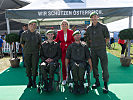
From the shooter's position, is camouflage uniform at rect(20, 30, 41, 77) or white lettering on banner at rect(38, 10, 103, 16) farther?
white lettering on banner at rect(38, 10, 103, 16)

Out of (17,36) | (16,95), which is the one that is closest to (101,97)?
(16,95)

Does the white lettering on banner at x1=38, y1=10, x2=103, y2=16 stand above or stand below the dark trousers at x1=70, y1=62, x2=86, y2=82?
above

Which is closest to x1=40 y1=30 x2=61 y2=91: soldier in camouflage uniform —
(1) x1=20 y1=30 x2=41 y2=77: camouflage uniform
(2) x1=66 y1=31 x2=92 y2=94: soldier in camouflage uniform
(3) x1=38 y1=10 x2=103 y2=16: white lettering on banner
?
(1) x1=20 y1=30 x2=41 y2=77: camouflage uniform

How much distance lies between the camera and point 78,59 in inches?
107

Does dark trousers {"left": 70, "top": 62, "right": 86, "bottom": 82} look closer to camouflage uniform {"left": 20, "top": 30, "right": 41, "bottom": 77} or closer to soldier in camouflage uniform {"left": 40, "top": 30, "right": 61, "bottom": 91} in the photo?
soldier in camouflage uniform {"left": 40, "top": 30, "right": 61, "bottom": 91}

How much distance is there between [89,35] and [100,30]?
27 cm

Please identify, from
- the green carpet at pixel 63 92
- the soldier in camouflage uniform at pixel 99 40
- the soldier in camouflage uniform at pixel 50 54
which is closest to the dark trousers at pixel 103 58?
the soldier in camouflage uniform at pixel 99 40

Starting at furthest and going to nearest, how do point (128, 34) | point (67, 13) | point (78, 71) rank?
point (128, 34) → point (67, 13) → point (78, 71)

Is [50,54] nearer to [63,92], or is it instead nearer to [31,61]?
[31,61]

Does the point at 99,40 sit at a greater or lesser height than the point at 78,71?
greater

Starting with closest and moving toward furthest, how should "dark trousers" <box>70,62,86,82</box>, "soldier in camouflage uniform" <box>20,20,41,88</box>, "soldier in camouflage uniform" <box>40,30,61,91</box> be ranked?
"dark trousers" <box>70,62,86,82</box> < "soldier in camouflage uniform" <box>40,30,61,91</box> < "soldier in camouflage uniform" <box>20,20,41,88</box>

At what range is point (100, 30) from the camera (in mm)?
2744

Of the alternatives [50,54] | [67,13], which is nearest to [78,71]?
[50,54]

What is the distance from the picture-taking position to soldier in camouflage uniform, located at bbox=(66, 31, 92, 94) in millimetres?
2520
